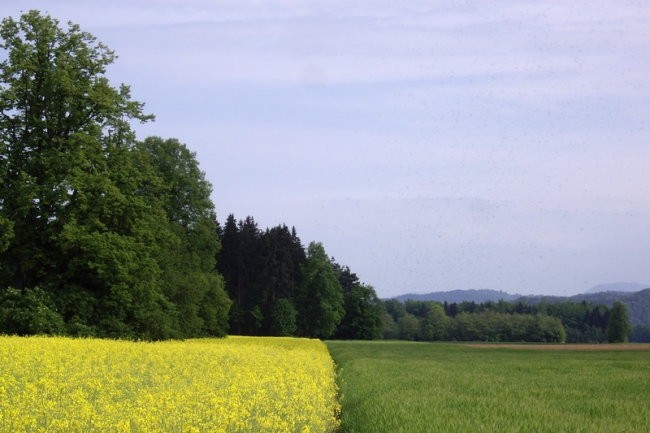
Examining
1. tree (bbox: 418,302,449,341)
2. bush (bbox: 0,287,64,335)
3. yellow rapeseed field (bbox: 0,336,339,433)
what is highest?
bush (bbox: 0,287,64,335)

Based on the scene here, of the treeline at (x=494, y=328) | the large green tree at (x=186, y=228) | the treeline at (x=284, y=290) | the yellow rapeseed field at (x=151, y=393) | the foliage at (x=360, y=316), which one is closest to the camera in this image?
the yellow rapeseed field at (x=151, y=393)

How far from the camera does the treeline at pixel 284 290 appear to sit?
9294 centimetres

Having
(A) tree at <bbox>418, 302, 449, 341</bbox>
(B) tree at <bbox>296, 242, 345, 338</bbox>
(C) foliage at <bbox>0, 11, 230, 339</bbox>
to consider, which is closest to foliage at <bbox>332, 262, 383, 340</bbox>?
(B) tree at <bbox>296, 242, 345, 338</bbox>

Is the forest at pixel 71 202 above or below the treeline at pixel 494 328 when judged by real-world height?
above

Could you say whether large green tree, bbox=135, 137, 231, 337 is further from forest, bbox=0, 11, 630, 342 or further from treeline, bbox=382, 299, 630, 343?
treeline, bbox=382, 299, 630, 343

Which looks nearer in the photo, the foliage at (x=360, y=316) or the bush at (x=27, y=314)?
the bush at (x=27, y=314)

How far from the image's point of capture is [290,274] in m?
102

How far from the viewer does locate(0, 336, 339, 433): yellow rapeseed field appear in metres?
10.2

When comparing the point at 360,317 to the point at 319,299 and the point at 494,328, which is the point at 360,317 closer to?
the point at 319,299

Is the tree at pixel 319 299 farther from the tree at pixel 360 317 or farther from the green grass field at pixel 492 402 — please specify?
the green grass field at pixel 492 402

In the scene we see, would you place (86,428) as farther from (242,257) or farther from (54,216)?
(242,257)

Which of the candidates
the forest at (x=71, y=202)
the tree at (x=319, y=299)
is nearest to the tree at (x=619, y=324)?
the tree at (x=319, y=299)

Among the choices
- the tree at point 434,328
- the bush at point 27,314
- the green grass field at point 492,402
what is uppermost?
the bush at point 27,314

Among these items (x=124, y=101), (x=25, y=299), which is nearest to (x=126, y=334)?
(x=25, y=299)
